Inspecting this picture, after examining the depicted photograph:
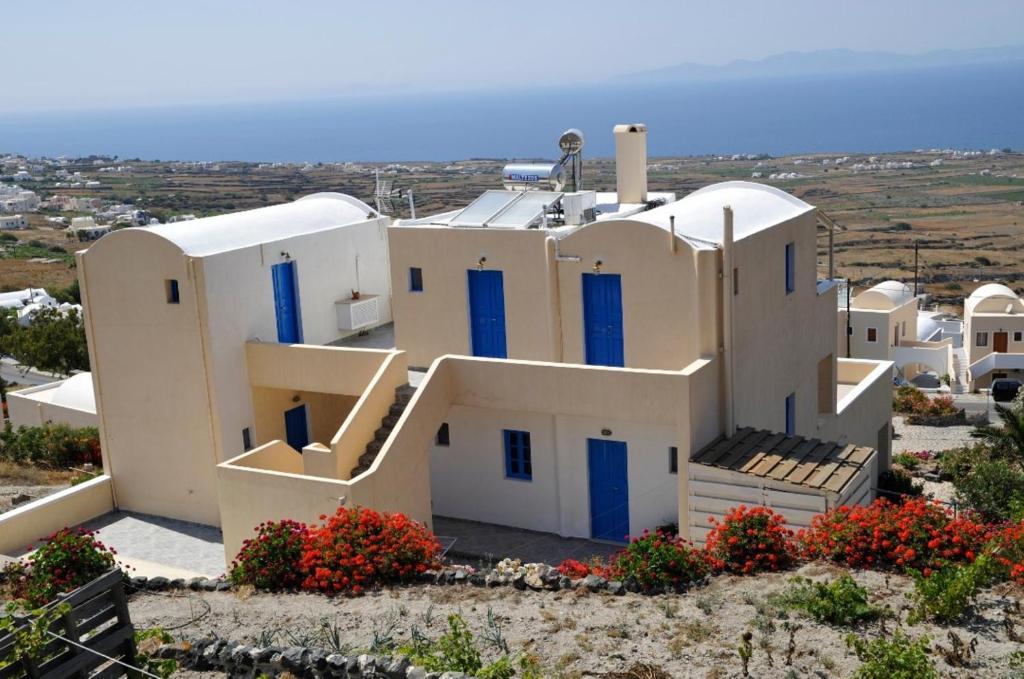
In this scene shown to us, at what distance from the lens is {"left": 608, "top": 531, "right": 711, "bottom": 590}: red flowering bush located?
1316 cm

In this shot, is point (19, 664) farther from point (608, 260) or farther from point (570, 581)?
point (608, 260)

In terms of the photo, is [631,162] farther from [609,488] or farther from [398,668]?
[398,668]

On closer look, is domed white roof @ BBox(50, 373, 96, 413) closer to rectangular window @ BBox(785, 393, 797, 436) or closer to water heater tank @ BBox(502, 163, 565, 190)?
water heater tank @ BBox(502, 163, 565, 190)

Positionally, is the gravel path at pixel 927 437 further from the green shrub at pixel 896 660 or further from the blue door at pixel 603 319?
the green shrub at pixel 896 660

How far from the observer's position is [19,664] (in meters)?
9.52

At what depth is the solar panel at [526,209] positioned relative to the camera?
2038cm

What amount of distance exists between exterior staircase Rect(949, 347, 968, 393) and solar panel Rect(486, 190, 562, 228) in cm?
3744

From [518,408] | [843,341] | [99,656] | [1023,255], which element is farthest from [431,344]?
[1023,255]

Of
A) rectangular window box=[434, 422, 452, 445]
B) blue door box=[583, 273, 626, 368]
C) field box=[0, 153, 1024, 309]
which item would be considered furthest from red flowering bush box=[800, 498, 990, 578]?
field box=[0, 153, 1024, 309]

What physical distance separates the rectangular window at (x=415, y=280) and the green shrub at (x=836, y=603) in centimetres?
1098

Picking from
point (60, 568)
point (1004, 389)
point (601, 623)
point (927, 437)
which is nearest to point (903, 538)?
point (601, 623)

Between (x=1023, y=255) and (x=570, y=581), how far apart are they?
109253mm

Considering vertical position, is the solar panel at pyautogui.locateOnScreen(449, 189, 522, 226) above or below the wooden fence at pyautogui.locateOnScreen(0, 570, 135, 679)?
above

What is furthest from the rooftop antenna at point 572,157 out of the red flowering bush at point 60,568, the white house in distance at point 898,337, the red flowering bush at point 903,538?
the white house in distance at point 898,337
